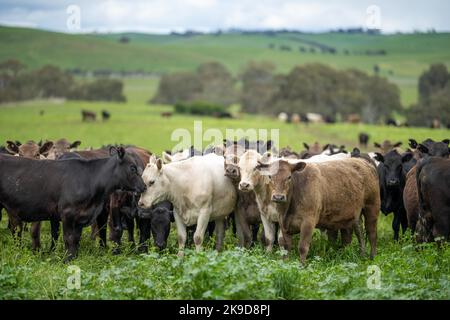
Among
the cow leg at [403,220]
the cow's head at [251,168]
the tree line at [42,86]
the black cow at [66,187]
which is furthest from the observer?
the tree line at [42,86]

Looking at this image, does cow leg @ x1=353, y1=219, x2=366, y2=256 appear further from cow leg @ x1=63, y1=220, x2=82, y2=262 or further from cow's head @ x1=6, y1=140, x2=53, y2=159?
cow's head @ x1=6, y1=140, x2=53, y2=159

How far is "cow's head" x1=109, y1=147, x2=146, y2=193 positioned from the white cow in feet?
0.77

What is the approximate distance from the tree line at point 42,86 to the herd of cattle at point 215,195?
7864cm

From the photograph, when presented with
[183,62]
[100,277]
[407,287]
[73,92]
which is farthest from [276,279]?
[183,62]

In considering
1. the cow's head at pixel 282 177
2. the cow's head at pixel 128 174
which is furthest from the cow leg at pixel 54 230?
the cow's head at pixel 282 177

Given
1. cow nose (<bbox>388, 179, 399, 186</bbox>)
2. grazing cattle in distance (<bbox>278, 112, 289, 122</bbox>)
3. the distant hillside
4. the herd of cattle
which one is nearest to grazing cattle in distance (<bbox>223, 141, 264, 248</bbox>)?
the herd of cattle

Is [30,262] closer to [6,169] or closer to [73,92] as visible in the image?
[6,169]

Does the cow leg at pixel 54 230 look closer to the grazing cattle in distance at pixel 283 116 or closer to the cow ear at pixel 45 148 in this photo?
the cow ear at pixel 45 148

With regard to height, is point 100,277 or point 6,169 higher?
point 6,169

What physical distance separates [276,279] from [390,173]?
6532mm

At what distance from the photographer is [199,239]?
12.2 m

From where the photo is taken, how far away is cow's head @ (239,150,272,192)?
11914 millimetres

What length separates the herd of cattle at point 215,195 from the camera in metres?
11.3

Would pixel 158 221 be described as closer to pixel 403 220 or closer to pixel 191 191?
pixel 191 191
